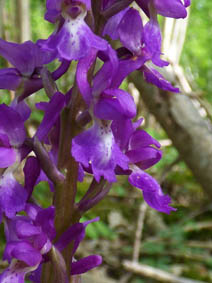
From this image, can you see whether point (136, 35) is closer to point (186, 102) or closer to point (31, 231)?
point (31, 231)

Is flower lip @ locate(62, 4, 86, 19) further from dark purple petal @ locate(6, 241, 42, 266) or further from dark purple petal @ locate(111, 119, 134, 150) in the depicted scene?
dark purple petal @ locate(6, 241, 42, 266)

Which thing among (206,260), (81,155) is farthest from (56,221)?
(206,260)

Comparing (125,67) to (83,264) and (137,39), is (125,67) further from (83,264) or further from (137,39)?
(83,264)

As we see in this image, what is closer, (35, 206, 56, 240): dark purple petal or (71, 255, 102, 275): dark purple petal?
(35, 206, 56, 240): dark purple petal

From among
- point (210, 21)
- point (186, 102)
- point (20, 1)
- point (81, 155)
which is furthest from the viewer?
point (210, 21)

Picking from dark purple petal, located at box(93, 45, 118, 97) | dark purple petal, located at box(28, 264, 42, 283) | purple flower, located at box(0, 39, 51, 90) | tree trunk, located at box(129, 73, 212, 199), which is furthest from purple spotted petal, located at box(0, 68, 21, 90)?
tree trunk, located at box(129, 73, 212, 199)

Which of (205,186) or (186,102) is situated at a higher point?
(186,102)

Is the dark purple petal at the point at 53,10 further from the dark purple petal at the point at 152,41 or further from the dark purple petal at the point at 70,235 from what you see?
the dark purple petal at the point at 70,235

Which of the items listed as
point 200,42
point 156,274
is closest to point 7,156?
point 156,274
